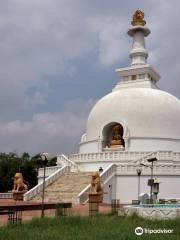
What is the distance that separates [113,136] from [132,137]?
2.81m

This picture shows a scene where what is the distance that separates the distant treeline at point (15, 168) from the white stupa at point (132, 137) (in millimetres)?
9469

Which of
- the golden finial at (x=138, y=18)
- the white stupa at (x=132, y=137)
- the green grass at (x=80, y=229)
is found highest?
the golden finial at (x=138, y=18)

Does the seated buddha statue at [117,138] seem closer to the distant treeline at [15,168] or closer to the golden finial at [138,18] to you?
the distant treeline at [15,168]

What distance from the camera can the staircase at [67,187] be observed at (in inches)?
1214

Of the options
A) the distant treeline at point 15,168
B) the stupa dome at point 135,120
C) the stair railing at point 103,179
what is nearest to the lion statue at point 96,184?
the stair railing at point 103,179

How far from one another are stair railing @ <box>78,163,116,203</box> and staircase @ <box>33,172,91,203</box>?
408 mm

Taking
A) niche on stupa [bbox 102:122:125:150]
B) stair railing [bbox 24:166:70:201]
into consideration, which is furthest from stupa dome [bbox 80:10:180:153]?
stair railing [bbox 24:166:70:201]

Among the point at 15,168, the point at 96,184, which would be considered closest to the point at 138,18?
the point at 15,168

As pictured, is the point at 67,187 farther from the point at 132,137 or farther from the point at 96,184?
the point at 132,137

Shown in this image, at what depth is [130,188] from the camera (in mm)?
33219

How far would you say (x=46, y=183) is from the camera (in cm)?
3356

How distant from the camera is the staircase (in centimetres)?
3083

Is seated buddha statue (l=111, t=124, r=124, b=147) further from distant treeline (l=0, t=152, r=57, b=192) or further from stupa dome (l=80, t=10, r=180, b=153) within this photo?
distant treeline (l=0, t=152, r=57, b=192)

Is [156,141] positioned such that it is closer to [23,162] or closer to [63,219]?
[23,162]
